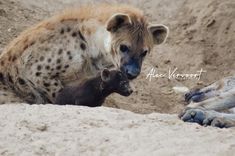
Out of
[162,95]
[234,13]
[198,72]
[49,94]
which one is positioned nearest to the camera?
[49,94]

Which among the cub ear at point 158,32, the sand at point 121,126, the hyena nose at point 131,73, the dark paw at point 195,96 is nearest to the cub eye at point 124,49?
the hyena nose at point 131,73

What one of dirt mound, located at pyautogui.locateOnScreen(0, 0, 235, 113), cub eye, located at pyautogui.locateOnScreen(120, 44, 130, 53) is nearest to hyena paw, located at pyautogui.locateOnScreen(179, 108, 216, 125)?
cub eye, located at pyautogui.locateOnScreen(120, 44, 130, 53)

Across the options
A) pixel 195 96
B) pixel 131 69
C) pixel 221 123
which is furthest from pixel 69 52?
pixel 221 123

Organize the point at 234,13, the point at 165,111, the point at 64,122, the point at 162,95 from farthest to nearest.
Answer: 1. the point at 234,13
2. the point at 162,95
3. the point at 165,111
4. the point at 64,122

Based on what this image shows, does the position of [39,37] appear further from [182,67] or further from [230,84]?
[182,67]

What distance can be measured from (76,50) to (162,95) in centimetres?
128

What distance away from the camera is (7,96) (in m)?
5.71

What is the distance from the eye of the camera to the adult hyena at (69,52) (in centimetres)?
569

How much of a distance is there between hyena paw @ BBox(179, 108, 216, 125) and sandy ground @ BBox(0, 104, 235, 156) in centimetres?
7

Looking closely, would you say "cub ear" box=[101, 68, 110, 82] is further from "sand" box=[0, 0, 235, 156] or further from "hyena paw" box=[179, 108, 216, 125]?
"hyena paw" box=[179, 108, 216, 125]

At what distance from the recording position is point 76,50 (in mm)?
5746

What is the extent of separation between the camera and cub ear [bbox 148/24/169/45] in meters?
6.01

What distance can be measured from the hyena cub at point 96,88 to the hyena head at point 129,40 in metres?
0.12

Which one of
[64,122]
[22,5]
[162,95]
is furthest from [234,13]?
[64,122]
